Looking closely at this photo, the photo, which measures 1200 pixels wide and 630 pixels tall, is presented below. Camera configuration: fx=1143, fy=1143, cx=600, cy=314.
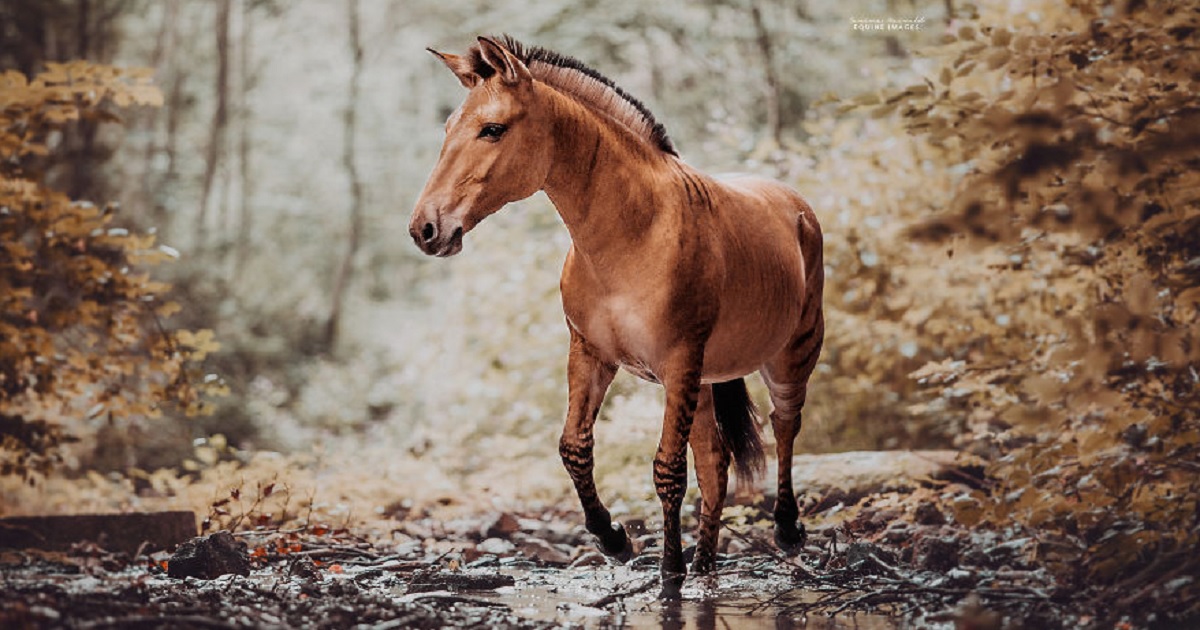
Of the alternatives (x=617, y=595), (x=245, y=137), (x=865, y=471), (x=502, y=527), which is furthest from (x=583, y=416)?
(x=245, y=137)

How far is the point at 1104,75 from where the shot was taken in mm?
4211

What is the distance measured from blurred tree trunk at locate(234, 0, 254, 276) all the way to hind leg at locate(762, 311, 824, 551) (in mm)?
13134

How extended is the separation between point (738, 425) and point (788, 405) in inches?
11.6

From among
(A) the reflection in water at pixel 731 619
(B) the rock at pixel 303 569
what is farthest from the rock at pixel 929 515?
(B) the rock at pixel 303 569

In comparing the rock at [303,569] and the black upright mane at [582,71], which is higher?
the black upright mane at [582,71]

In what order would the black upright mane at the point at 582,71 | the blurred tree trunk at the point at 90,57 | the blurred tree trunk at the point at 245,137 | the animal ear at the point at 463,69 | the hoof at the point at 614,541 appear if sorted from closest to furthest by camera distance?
the animal ear at the point at 463,69
the black upright mane at the point at 582,71
the hoof at the point at 614,541
the blurred tree trunk at the point at 90,57
the blurred tree trunk at the point at 245,137

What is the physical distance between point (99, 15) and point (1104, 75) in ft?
40.3

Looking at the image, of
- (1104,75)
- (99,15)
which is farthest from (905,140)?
(99,15)

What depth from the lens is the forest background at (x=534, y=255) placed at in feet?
12.3

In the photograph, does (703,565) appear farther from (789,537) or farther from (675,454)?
(675,454)

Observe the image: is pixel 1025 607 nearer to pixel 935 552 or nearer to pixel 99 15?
pixel 935 552

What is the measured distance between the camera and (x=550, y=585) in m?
4.41

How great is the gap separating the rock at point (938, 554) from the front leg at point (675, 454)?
124 cm

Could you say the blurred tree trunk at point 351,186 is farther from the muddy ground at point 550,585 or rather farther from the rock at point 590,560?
the rock at point 590,560
